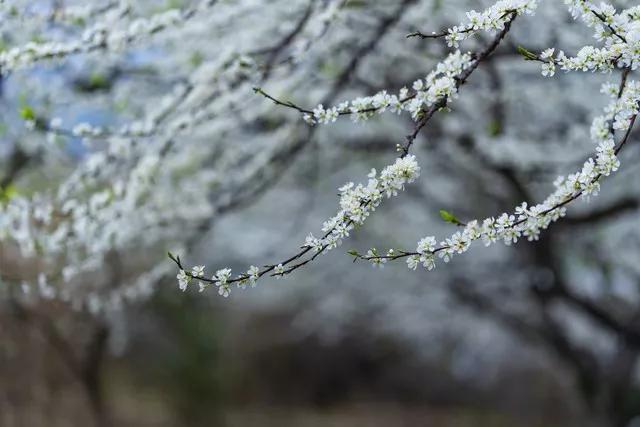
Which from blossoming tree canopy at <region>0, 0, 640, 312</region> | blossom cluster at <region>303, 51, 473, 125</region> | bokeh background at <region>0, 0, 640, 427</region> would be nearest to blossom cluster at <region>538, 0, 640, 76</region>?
blossoming tree canopy at <region>0, 0, 640, 312</region>

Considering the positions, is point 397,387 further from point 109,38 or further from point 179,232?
point 109,38

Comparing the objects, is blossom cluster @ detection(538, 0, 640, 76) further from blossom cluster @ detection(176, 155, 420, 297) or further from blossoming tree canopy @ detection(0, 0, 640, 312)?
blossom cluster @ detection(176, 155, 420, 297)

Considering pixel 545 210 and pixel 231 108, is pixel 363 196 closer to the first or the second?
pixel 545 210

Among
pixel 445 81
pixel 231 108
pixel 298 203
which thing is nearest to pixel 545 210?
pixel 445 81

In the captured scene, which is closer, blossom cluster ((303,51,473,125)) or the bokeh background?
blossom cluster ((303,51,473,125))

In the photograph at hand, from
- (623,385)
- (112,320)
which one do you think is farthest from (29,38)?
(623,385)
